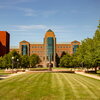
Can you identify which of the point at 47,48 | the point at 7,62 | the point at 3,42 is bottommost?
the point at 7,62

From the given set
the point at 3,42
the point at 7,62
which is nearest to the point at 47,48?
the point at 3,42

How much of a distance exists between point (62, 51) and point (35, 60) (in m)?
52.2

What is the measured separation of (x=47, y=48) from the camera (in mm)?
163500

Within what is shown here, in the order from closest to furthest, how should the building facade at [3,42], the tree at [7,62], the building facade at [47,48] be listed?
the tree at [7,62], the building facade at [47,48], the building facade at [3,42]

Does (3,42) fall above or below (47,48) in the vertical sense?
above

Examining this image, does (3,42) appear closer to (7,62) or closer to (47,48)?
(47,48)

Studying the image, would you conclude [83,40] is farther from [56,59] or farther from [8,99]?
[56,59]

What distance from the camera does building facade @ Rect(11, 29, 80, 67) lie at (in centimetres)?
16262

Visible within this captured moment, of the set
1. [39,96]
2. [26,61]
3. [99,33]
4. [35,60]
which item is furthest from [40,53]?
[39,96]

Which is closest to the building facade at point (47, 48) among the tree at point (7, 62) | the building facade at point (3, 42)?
the building facade at point (3, 42)

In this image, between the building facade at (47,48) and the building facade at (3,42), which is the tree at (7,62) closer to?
the building facade at (47,48)

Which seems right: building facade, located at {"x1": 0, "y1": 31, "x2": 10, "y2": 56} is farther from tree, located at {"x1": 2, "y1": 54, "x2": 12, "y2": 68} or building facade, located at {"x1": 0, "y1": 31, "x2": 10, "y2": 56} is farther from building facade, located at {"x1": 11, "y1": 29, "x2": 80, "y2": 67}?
tree, located at {"x1": 2, "y1": 54, "x2": 12, "y2": 68}

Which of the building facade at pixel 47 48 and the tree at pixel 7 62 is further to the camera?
the building facade at pixel 47 48

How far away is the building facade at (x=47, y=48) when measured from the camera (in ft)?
534
